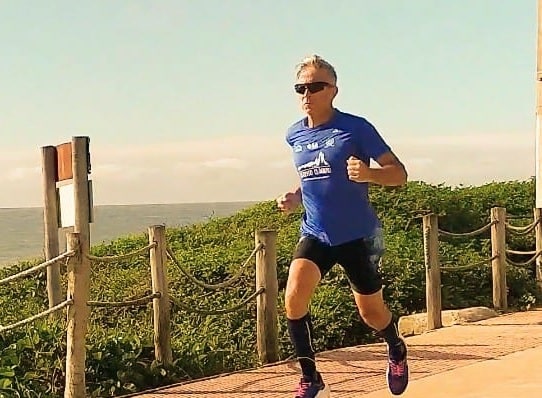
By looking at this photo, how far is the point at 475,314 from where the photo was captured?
36.7ft

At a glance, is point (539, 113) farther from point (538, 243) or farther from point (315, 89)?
point (538, 243)

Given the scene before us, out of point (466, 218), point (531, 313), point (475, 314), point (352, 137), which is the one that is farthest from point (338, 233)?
point (466, 218)

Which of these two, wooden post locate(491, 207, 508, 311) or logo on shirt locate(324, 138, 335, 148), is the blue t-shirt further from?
wooden post locate(491, 207, 508, 311)

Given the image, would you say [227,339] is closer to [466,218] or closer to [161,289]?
[161,289]

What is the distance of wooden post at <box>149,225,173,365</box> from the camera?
8.12 meters

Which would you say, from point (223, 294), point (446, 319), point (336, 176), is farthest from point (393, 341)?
point (223, 294)

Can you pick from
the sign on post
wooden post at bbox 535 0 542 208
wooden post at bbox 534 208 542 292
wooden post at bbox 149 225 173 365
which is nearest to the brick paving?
wooden post at bbox 149 225 173 365

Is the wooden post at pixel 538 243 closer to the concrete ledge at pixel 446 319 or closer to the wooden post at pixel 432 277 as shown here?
the concrete ledge at pixel 446 319

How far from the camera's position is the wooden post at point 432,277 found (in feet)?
34.6

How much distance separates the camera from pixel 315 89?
19.0ft

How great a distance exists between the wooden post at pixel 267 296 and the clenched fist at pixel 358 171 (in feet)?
9.98

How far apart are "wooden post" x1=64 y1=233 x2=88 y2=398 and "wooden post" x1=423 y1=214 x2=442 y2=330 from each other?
475cm

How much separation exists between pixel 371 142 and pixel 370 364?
2.94 meters

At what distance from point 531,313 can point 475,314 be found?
1134mm
